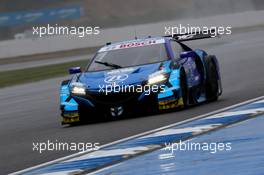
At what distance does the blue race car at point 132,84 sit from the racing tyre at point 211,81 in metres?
0.41

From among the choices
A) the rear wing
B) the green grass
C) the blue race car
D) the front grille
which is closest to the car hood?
the blue race car

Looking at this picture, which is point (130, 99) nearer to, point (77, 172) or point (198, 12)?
point (77, 172)

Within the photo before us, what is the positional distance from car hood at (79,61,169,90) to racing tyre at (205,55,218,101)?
1.32 meters

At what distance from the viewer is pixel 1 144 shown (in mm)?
10906

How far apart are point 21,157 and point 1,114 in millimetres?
7610

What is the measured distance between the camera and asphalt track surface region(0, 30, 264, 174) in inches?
377

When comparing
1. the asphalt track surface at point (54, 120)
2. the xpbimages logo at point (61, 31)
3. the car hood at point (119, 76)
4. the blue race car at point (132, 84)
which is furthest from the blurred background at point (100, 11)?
the car hood at point (119, 76)

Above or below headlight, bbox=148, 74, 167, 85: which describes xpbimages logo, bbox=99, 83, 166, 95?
below

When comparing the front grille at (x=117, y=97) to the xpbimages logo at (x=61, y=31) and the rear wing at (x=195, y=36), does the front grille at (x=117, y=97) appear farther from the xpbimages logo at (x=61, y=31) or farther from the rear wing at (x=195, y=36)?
the xpbimages logo at (x=61, y=31)

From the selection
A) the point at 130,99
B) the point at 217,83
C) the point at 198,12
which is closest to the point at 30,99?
the point at 217,83

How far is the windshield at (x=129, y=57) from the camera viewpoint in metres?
13.0

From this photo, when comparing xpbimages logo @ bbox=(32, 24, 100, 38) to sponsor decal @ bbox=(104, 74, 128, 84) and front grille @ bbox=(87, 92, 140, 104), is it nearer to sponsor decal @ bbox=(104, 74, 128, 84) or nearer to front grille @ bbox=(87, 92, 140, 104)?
sponsor decal @ bbox=(104, 74, 128, 84)

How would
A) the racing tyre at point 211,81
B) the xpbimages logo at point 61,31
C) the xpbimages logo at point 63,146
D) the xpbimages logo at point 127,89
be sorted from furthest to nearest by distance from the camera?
the xpbimages logo at point 61,31 < the racing tyre at point 211,81 < the xpbimages logo at point 127,89 < the xpbimages logo at point 63,146

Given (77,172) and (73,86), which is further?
(73,86)
